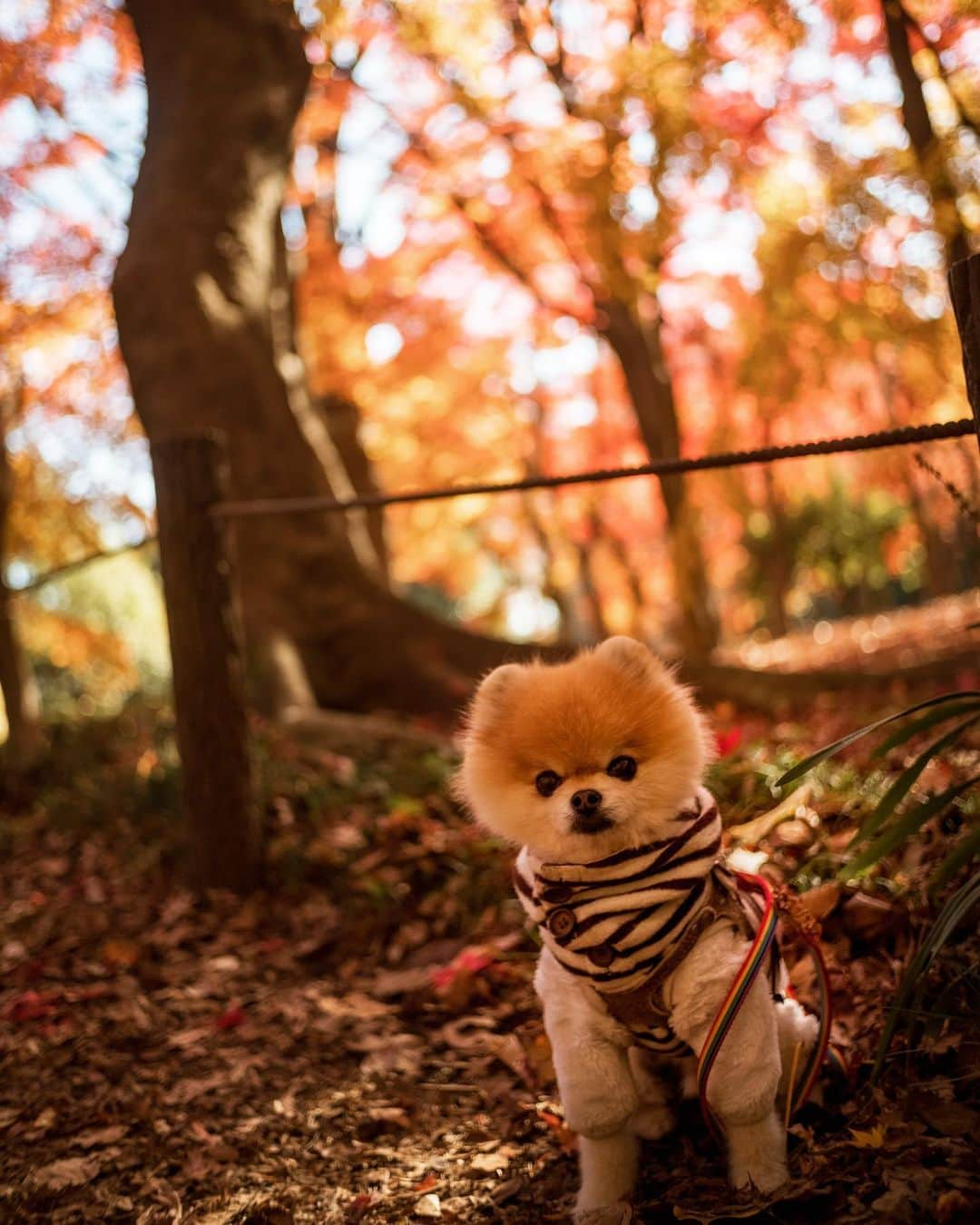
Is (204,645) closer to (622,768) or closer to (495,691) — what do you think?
(495,691)

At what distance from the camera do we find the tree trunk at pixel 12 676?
7.24m

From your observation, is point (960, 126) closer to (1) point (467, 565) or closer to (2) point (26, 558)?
(2) point (26, 558)

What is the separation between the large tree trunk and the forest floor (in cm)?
167

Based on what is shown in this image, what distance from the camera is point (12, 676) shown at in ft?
25.5

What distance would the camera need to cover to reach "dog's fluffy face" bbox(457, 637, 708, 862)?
1943 mm

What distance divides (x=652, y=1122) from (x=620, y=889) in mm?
715

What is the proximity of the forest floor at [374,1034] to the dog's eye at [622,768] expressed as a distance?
2.75 ft

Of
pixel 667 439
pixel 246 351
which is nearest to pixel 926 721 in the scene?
pixel 246 351

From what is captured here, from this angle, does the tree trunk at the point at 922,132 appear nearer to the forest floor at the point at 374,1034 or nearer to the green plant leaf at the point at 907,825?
the forest floor at the point at 374,1034

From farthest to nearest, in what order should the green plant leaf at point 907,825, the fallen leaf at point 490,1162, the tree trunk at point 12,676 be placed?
1. the tree trunk at point 12,676
2. the fallen leaf at point 490,1162
3. the green plant leaf at point 907,825

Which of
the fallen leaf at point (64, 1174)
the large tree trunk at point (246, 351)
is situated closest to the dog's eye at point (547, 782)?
the fallen leaf at point (64, 1174)

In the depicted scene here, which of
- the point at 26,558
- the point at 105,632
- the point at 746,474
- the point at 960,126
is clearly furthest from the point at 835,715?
the point at 746,474

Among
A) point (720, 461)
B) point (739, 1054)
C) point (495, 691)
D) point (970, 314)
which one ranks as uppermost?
point (970, 314)

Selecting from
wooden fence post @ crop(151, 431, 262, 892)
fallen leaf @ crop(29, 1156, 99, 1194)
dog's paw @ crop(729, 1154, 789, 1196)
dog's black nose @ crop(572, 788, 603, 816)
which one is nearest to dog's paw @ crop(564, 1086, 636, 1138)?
dog's paw @ crop(729, 1154, 789, 1196)
